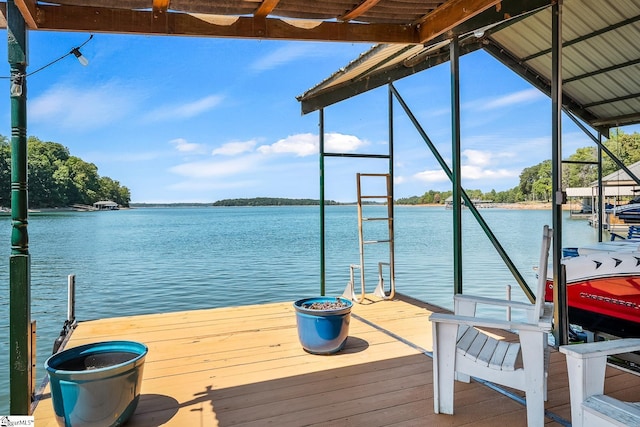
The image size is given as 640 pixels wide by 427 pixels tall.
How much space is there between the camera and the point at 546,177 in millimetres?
56438

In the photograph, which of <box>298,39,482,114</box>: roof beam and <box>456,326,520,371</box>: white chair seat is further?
<box>298,39,482,114</box>: roof beam

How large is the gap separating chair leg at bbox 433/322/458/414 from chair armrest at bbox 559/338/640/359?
0.67 meters

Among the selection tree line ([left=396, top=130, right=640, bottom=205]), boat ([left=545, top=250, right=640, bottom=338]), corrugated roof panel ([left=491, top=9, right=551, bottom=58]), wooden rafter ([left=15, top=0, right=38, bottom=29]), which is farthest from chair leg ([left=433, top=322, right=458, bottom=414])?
tree line ([left=396, top=130, right=640, bottom=205])

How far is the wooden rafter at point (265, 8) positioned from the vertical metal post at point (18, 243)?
1221 mm

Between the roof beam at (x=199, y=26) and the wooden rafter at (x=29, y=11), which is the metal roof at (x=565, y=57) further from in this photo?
the wooden rafter at (x=29, y=11)

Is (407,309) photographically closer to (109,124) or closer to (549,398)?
(549,398)

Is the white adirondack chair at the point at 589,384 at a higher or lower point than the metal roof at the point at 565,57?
lower

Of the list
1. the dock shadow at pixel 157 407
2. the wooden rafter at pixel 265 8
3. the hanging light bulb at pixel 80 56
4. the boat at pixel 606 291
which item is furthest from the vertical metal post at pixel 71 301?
the boat at pixel 606 291

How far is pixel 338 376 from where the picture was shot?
304 centimetres

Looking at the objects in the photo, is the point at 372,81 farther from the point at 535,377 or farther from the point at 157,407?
the point at 157,407

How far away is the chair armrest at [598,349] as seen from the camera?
5.53 ft

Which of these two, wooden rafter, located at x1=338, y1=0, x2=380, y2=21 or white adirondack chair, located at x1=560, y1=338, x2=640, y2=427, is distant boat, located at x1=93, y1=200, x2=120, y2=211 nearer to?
wooden rafter, located at x1=338, y1=0, x2=380, y2=21

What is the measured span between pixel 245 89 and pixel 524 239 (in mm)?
43757

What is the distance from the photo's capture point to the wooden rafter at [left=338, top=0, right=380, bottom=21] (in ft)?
8.35
